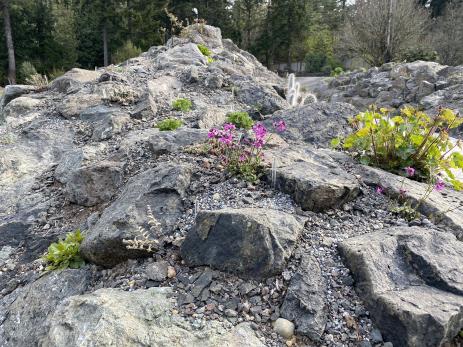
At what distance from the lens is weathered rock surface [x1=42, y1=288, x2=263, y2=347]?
2.40 m

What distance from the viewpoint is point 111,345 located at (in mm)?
2342

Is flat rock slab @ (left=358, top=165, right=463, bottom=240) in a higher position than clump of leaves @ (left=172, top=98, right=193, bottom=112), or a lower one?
lower

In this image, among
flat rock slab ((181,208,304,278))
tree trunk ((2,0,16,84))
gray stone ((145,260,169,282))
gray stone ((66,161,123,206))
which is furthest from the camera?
tree trunk ((2,0,16,84))

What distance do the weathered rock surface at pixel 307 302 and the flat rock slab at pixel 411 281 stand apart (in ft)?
1.01

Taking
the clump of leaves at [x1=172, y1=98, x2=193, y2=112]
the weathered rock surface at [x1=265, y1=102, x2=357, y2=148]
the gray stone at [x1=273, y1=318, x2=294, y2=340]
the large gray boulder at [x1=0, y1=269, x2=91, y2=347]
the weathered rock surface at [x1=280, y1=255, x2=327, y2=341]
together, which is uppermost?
the clump of leaves at [x1=172, y1=98, x2=193, y2=112]

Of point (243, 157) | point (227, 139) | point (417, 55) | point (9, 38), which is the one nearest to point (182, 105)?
point (227, 139)

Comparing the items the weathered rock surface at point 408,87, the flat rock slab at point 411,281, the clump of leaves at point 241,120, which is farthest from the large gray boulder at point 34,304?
the weathered rock surface at point 408,87

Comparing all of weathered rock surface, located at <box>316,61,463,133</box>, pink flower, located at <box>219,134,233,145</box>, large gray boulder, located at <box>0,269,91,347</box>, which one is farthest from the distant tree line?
large gray boulder, located at <box>0,269,91,347</box>

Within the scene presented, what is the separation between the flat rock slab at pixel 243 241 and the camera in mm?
2896

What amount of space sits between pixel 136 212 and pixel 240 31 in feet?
126

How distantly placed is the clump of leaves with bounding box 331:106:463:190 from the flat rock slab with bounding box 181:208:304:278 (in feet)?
5.74

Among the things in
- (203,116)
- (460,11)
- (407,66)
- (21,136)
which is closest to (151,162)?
(203,116)

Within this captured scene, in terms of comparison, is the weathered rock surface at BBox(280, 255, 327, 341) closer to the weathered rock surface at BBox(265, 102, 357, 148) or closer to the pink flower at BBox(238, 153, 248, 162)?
the pink flower at BBox(238, 153, 248, 162)

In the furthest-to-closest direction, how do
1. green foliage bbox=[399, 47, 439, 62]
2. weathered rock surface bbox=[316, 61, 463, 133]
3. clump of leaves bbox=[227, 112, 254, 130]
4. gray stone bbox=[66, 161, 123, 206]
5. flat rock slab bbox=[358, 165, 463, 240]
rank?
1. green foliage bbox=[399, 47, 439, 62]
2. weathered rock surface bbox=[316, 61, 463, 133]
3. clump of leaves bbox=[227, 112, 254, 130]
4. gray stone bbox=[66, 161, 123, 206]
5. flat rock slab bbox=[358, 165, 463, 240]
